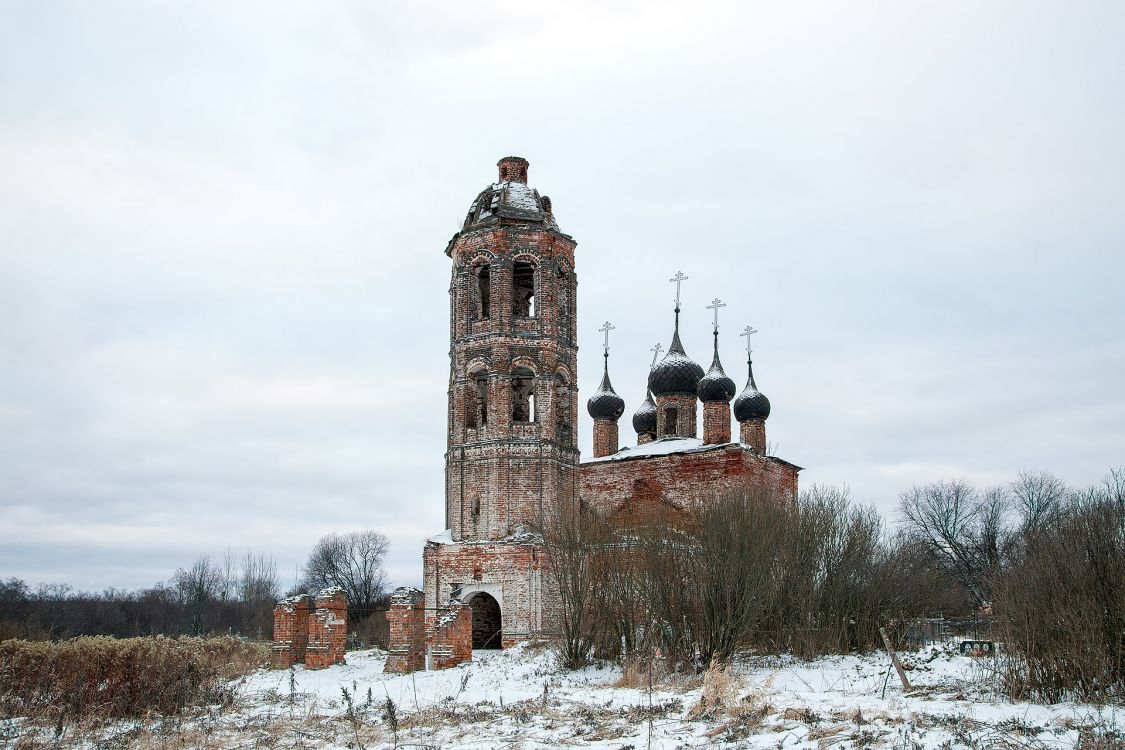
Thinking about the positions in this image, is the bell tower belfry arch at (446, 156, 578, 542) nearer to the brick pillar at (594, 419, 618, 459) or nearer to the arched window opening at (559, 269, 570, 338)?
the arched window opening at (559, 269, 570, 338)

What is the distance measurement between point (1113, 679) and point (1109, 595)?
90cm

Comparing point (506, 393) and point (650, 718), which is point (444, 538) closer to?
point (506, 393)

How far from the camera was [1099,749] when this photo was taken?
8.20 m

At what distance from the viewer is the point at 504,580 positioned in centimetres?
2297

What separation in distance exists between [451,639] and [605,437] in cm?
1416

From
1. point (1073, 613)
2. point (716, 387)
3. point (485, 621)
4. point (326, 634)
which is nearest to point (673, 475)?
point (716, 387)

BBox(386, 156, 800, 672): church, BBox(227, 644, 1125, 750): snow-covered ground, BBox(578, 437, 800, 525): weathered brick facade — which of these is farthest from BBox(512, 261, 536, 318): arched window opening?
BBox(227, 644, 1125, 750): snow-covered ground

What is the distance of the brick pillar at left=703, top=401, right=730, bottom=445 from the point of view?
95.9 feet

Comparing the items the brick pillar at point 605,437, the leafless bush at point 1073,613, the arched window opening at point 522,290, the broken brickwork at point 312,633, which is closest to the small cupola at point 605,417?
the brick pillar at point 605,437

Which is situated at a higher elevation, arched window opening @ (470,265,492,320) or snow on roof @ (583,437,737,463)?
arched window opening @ (470,265,492,320)

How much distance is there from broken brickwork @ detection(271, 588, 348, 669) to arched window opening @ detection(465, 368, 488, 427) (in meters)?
6.01

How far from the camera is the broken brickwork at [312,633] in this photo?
19703 millimetres

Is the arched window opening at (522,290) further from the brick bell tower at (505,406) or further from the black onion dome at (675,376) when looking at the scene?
the black onion dome at (675,376)

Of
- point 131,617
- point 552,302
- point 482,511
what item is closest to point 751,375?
point 552,302
